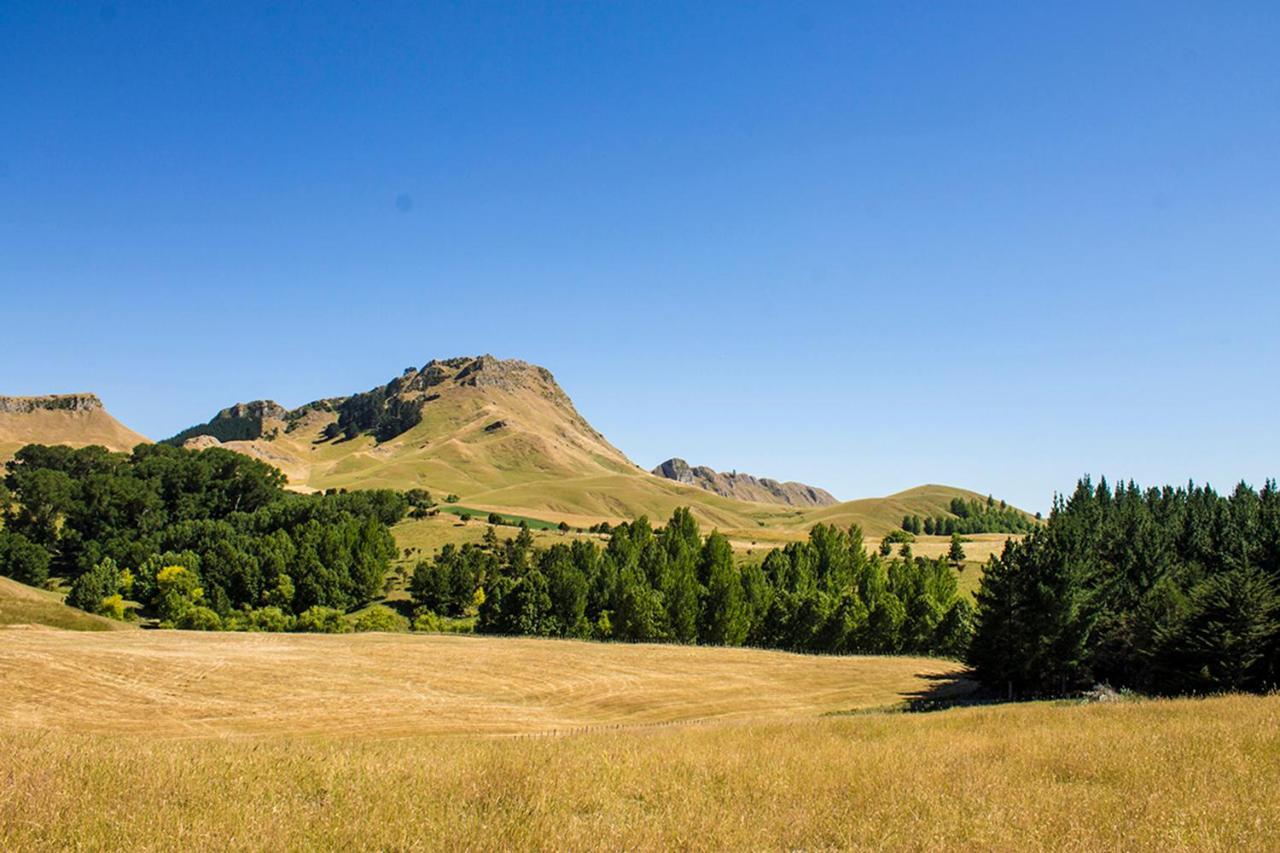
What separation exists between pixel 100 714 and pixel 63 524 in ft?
400

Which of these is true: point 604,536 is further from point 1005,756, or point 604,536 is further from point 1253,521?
point 1005,756

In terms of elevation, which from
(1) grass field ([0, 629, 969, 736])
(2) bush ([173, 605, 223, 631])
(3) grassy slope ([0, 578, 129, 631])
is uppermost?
(1) grass field ([0, 629, 969, 736])

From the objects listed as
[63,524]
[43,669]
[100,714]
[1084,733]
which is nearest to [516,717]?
[100,714]

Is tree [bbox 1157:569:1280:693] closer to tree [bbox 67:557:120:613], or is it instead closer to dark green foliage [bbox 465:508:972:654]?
dark green foliage [bbox 465:508:972:654]

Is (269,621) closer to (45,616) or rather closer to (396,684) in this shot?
(45,616)

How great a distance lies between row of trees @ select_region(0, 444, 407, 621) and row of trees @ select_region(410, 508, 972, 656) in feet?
45.6

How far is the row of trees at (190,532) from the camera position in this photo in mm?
103062

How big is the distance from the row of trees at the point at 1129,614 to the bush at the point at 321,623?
68528mm

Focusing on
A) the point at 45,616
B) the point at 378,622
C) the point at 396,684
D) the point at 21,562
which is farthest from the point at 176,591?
the point at 396,684

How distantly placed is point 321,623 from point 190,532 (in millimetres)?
47819

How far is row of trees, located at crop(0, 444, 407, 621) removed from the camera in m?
103

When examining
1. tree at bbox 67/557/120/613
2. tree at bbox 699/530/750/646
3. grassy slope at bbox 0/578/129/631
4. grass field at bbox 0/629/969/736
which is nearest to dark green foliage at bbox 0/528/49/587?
tree at bbox 67/557/120/613

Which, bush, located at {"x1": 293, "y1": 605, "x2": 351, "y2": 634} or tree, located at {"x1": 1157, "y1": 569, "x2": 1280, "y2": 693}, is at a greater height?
tree, located at {"x1": 1157, "y1": 569, "x2": 1280, "y2": 693}

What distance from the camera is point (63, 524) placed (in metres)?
132
